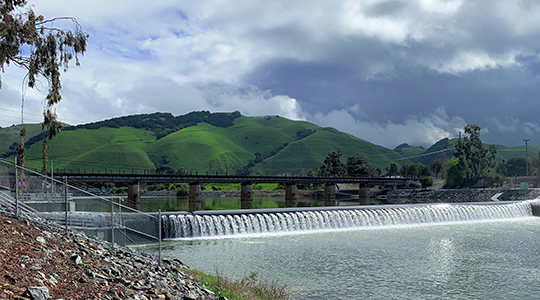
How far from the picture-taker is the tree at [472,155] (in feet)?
444

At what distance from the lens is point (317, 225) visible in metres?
45.3

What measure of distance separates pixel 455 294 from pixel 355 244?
1490cm

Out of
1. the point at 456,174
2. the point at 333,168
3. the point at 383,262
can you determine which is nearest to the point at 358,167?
the point at 333,168

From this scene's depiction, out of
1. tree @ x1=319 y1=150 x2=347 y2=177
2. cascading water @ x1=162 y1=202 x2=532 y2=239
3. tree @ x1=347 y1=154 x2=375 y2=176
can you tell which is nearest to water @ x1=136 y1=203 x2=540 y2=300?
cascading water @ x1=162 y1=202 x2=532 y2=239

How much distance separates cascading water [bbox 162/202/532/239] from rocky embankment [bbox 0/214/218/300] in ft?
71.2

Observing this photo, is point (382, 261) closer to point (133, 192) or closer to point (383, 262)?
point (383, 262)

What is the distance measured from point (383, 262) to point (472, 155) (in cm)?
12065

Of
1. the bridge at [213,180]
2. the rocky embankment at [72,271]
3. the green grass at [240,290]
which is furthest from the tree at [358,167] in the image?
the rocky embankment at [72,271]

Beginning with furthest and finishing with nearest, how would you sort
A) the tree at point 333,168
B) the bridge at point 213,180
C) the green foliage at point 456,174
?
the tree at point 333,168
the green foliage at point 456,174
the bridge at point 213,180

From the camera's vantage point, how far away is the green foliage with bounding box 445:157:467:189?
134875 millimetres

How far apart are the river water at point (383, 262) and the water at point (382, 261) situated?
46mm

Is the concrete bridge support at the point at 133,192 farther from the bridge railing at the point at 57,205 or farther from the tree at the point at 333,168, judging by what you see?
the tree at the point at 333,168

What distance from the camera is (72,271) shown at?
13203mm

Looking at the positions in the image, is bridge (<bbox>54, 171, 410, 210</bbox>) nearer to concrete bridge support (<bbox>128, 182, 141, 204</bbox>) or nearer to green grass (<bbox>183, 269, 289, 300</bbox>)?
concrete bridge support (<bbox>128, 182, 141, 204</bbox>)
